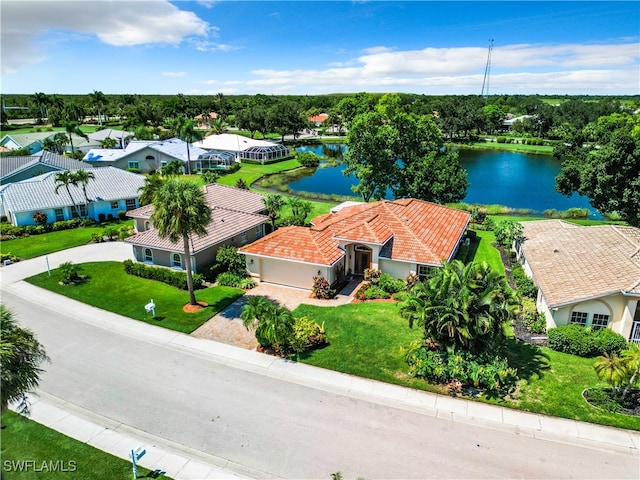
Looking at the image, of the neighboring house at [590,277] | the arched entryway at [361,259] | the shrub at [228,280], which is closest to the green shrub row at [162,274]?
the shrub at [228,280]

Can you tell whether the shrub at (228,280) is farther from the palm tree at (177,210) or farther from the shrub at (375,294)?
the shrub at (375,294)

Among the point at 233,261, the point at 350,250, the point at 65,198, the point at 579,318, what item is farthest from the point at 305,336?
the point at 65,198

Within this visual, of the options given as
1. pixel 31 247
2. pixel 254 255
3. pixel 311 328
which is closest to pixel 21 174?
pixel 31 247

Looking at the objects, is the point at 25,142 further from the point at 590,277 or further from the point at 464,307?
the point at 590,277

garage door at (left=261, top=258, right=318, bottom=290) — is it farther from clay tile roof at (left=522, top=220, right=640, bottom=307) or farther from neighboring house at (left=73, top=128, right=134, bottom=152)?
neighboring house at (left=73, top=128, right=134, bottom=152)

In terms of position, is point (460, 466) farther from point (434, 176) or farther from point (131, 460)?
point (434, 176)

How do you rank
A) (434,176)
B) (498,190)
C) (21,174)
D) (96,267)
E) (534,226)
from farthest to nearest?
(498,190)
(21,174)
(434,176)
(534,226)
(96,267)
